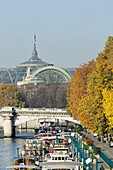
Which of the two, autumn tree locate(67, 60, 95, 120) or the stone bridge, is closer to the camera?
autumn tree locate(67, 60, 95, 120)

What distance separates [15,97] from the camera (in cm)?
15725

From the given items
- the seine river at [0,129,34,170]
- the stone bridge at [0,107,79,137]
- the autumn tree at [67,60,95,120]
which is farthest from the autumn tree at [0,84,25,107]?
the autumn tree at [67,60,95,120]

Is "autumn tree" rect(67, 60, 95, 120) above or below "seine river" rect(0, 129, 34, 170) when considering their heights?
above

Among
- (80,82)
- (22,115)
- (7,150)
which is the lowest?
(7,150)

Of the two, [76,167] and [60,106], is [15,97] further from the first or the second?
[76,167]

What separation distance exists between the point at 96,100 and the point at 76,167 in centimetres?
Answer: 2301

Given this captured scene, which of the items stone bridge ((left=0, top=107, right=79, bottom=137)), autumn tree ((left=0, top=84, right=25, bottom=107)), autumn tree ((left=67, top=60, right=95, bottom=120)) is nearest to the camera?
autumn tree ((left=67, top=60, right=95, bottom=120))

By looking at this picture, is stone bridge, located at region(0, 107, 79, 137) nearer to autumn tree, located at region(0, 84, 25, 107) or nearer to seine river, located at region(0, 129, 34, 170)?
seine river, located at region(0, 129, 34, 170)

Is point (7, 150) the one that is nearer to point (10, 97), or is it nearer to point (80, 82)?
point (80, 82)

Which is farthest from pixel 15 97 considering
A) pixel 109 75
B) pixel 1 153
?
pixel 109 75

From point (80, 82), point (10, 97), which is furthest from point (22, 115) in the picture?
point (10, 97)

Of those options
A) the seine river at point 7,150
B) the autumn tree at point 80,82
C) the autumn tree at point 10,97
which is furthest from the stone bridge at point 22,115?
the autumn tree at point 10,97

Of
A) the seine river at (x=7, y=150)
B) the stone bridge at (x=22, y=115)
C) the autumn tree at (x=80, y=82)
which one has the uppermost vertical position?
the autumn tree at (x=80, y=82)

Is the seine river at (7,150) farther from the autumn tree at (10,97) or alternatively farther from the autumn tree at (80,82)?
the autumn tree at (10,97)
